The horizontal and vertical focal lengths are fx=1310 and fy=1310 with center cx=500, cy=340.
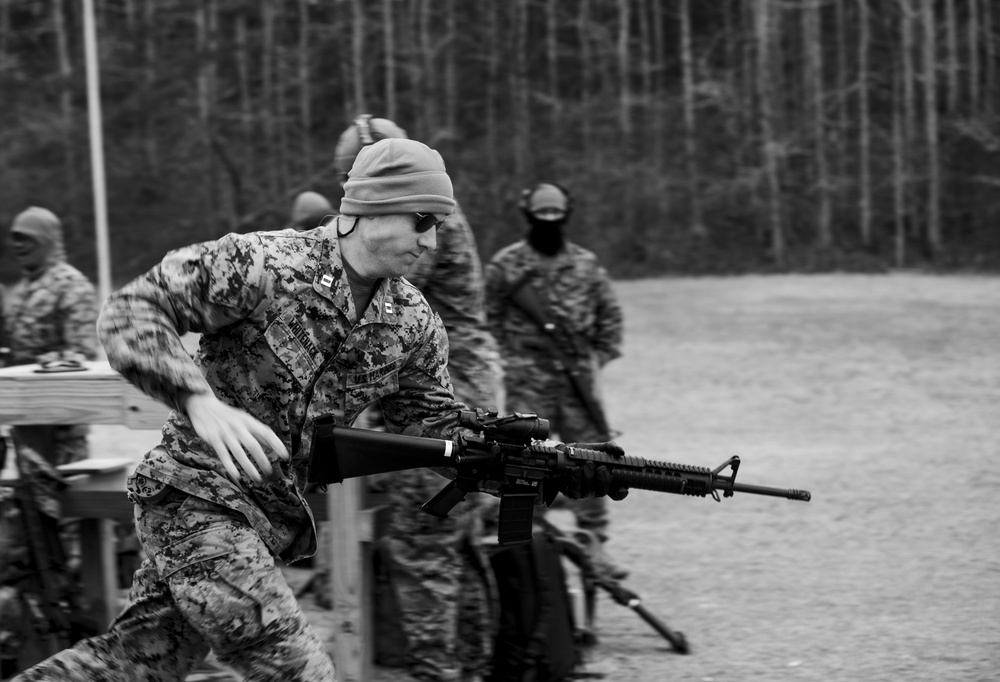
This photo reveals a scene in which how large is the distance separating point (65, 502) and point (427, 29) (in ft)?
122

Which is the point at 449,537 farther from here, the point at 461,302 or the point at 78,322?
the point at 78,322

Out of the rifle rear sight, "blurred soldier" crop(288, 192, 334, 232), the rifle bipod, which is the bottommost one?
the rifle bipod

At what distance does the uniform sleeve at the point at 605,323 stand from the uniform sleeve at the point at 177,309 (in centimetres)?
412

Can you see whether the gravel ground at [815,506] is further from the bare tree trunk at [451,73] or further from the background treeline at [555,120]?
the bare tree trunk at [451,73]

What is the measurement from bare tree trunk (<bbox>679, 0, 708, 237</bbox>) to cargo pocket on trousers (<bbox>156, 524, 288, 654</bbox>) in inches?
1324

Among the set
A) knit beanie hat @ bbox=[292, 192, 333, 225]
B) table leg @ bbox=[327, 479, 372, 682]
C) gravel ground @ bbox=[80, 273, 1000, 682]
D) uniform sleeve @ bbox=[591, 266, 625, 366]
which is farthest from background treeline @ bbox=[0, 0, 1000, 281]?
table leg @ bbox=[327, 479, 372, 682]

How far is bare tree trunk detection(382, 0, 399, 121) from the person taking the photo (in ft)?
127

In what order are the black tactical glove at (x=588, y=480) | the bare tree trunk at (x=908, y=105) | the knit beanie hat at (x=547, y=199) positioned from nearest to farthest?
the black tactical glove at (x=588, y=480)
the knit beanie hat at (x=547, y=199)
the bare tree trunk at (x=908, y=105)

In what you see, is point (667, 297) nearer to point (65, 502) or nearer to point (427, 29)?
point (427, 29)

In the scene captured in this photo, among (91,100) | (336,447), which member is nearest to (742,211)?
(91,100)

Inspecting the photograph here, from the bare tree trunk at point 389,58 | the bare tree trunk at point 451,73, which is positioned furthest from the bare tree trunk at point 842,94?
the bare tree trunk at point 389,58

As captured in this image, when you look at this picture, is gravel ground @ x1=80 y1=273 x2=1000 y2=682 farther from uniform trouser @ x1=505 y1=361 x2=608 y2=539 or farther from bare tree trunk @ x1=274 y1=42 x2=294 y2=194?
bare tree trunk @ x1=274 y1=42 x2=294 y2=194

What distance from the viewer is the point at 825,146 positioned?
3884 centimetres

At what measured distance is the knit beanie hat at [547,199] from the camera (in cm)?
717
